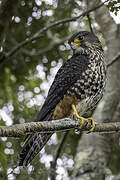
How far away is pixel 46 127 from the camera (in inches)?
116

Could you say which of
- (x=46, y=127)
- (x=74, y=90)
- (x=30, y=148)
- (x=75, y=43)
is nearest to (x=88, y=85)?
(x=74, y=90)

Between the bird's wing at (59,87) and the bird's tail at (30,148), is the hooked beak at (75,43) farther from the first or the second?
the bird's tail at (30,148)

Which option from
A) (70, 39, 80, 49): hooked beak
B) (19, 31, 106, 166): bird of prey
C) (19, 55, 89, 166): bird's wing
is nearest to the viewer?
(19, 55, 89, 166): bird's wing

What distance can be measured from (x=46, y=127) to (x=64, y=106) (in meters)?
1.08

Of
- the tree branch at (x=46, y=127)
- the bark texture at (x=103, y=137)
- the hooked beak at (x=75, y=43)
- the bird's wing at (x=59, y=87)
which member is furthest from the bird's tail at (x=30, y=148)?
the hooked beak at (x=75, y=43)

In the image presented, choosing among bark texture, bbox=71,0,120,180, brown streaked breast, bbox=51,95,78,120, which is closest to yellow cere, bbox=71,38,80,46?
bark texture, bbox=71,0,120,180

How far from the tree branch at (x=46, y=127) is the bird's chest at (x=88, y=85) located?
514mm

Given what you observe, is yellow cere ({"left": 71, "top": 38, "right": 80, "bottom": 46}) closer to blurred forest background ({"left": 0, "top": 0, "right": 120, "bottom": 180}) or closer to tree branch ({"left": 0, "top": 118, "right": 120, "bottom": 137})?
blurred forest background ({"left": 0, "top": 0, "right": 120, "bottom": 180})

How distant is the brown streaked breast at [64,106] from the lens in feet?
13.2

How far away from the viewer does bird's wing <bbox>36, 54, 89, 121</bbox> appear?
3980mm

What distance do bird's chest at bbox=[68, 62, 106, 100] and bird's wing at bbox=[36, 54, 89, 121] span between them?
0.17 ft

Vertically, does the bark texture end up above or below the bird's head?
below

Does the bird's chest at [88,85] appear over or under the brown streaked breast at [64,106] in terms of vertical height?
over

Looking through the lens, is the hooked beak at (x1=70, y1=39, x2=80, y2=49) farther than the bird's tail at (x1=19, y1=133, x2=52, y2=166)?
Yes
